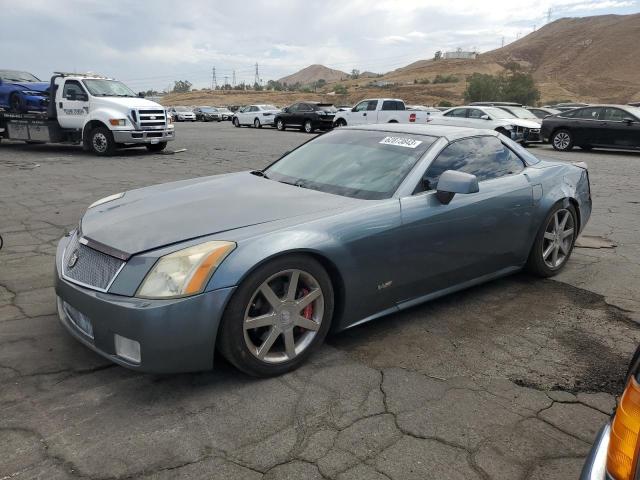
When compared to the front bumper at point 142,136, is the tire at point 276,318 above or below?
below

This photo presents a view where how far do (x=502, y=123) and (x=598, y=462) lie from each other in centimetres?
1765

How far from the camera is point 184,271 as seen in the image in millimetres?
2639

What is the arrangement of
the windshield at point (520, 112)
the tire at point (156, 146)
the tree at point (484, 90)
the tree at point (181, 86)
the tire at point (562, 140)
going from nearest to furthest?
the tire at point (156, 146)
the tire at point (562, 140)
the windshield at point (520, 112)
the tree at point (484, 90)
the tree at point (181, 86)

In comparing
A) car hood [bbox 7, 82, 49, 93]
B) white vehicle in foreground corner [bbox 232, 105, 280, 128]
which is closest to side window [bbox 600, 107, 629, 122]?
car hood [bbox 7, 82, 49, 93]

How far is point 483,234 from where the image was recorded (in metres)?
3.92

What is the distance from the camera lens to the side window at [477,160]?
379cm

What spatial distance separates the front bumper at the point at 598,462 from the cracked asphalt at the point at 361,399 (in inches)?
34.0

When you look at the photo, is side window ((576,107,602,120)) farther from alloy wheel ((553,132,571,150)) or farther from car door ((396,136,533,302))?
car door ((396,136,533,302))

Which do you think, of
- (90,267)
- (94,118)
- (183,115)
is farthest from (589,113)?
(183,115)

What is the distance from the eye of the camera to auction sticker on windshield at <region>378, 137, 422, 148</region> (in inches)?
153

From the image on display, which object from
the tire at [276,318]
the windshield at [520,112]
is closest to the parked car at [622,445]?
the tire at [276,318]

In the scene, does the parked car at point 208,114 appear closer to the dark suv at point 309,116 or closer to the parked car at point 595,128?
the dark suv at point 309,116

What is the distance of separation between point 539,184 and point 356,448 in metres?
3.06

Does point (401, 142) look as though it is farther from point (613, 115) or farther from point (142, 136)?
point (613, 115)
